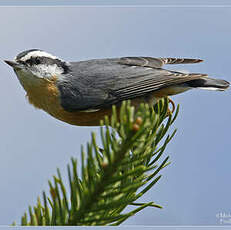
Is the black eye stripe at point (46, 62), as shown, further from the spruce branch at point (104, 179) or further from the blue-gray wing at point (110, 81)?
the spruce branch at point (104, 179)

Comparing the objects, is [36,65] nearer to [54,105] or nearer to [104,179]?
[54,105]

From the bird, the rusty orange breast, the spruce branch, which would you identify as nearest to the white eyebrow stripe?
the bird

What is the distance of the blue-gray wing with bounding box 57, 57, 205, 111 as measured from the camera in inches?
84.4

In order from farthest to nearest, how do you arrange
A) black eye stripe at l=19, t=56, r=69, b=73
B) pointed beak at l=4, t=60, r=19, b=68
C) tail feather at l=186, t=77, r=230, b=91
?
tail feather at l=186, t=77, r=230, b=91 → black eye stripe at l=19, t=56, r=69, b=73 → pointed beak at l=4, t=60, r=19, b=68

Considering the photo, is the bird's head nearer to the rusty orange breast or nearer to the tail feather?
the rusty orange breast

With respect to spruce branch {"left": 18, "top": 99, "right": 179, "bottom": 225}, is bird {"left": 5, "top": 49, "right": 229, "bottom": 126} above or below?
above

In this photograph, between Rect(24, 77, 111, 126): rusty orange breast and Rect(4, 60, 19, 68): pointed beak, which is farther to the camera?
Rect(24, 77, 111, 126): rusty orange breast

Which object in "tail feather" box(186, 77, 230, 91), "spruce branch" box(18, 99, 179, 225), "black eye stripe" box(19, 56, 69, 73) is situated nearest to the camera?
"spruce branch" box(18, 99, 179, 225)

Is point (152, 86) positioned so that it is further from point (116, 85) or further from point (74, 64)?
point (74, 64)

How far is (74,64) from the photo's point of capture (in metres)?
2.36

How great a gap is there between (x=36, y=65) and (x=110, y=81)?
473 millimetres

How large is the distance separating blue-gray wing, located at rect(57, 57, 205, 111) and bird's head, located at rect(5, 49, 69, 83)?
7 centimetres

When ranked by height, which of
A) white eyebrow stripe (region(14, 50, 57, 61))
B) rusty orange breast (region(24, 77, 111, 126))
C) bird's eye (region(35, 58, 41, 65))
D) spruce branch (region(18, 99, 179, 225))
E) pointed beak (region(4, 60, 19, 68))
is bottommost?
spruce branch (region(18, 99, 179, 225))

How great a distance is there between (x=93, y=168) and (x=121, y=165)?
0.09 m
